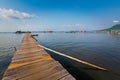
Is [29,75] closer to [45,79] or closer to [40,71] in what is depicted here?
[40,71]

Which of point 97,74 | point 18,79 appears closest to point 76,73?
point 97,74

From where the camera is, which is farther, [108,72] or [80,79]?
[108,72]

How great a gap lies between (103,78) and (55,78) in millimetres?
4215

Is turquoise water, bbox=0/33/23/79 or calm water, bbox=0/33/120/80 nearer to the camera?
calm water, bbox=0/33/120/80

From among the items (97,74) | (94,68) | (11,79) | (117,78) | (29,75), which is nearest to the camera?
(11,79)

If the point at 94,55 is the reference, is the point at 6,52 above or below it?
above

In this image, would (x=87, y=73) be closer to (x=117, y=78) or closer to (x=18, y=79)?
(x=117, y=78)

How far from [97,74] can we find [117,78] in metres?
1.25

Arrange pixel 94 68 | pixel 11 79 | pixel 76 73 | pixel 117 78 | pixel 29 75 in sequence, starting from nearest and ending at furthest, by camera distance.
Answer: pixel 11 79
pixel 29 75
pixel 117 78
pixel 76 73
pixel 94 68

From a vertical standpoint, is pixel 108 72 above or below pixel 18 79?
below

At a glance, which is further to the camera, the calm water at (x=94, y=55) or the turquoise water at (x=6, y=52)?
the turquoise water at (x=6, y=52)

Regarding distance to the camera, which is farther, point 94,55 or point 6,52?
point 6,52

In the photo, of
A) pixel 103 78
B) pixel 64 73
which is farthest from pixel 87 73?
pixel 64 73

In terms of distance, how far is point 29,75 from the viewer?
12.7ft
